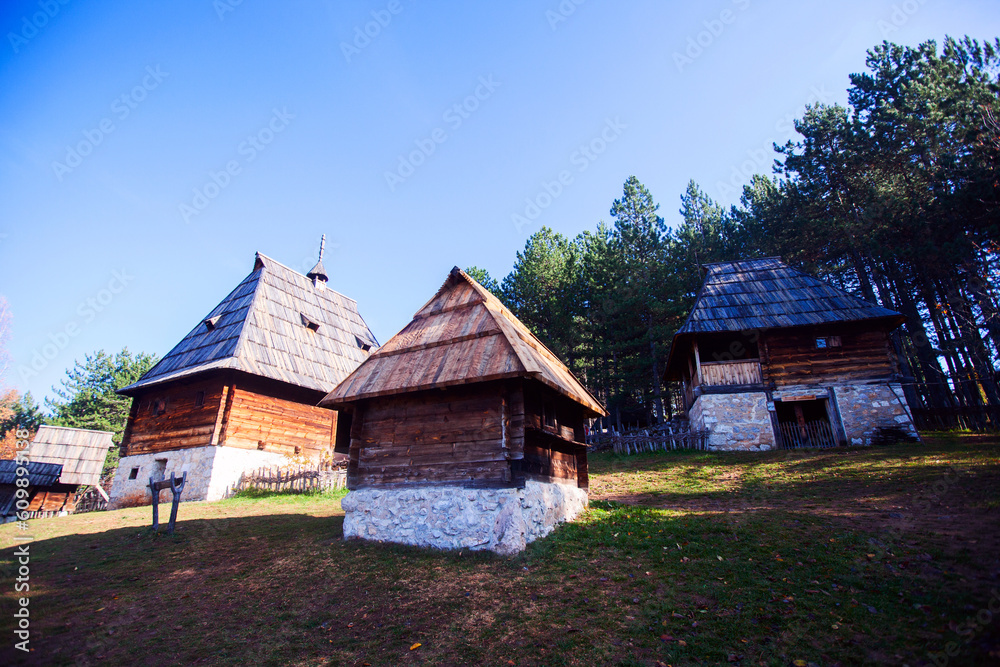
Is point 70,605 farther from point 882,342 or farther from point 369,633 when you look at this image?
point 882,342

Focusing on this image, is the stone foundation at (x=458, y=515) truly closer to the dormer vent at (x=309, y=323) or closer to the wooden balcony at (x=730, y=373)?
the wooden balcony at (x=730, y=373)

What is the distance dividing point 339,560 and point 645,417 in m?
28.9

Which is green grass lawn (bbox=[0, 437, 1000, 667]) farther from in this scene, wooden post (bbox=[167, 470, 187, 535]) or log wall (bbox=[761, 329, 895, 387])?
log wall (bbox=[761, 329, 895, 387])

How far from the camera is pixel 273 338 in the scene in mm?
21969

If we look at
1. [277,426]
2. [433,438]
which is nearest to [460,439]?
[433,438]

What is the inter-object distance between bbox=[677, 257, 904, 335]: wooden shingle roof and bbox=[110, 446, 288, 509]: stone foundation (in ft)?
61.8

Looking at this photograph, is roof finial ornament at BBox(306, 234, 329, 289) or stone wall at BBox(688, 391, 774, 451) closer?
stone wall at BBox(688, 391, 774, 451)

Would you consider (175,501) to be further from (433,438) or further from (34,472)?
(34,472)

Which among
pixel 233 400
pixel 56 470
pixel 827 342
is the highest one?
pixel 827 342

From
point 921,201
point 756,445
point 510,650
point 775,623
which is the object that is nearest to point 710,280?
point 756,445

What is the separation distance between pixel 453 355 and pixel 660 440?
1388 cm

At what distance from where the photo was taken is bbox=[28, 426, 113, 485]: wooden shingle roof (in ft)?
80.1

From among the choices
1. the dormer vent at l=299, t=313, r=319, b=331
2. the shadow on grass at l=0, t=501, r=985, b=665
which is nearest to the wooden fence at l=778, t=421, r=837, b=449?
the shadow on grass at l=0, t=501, r=985, b=665

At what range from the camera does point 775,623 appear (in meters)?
5.55
